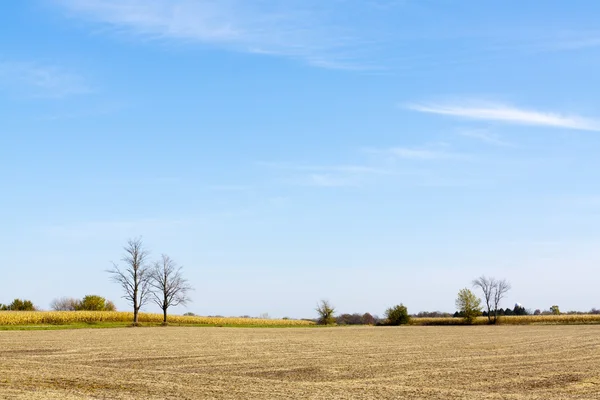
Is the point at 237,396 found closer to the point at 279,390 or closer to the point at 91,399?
the point at 279,390

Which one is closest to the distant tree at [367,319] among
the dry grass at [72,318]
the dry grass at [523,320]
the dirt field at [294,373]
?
the dry grass at [523,320]

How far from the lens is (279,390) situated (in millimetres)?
22484

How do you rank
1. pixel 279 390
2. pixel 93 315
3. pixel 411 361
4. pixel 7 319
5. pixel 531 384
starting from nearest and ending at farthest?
pixel 279 390, pixel 531 384, pixel 411 361, pixel 7 319, pixel 93 315

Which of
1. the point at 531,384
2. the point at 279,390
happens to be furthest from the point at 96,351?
the point at 531,384

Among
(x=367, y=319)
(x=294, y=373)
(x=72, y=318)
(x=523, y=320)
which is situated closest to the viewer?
(x=294, y=373)

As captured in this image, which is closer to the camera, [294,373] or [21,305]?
[294,373]

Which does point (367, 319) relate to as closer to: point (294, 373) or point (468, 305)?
point (468, 305)

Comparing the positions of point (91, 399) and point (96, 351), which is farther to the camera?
point (96, 351)

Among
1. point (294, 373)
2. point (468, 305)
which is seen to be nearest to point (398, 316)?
point (468, 305)

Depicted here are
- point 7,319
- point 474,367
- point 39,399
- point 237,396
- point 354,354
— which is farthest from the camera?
point 7,319

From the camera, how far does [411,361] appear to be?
34.4m

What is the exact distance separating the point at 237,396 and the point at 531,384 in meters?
11.0

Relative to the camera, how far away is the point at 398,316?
443 feet

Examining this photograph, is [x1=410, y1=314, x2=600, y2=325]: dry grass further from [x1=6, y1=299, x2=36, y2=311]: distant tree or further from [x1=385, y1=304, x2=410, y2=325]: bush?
[x1=6, y1=299, x2=36, y2=311]: distant tree
